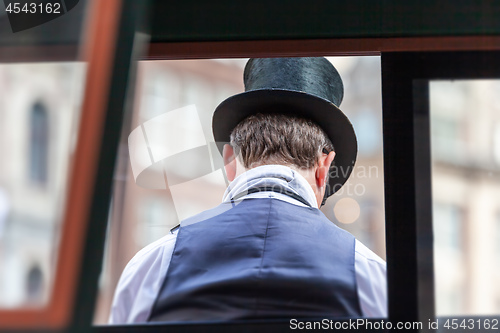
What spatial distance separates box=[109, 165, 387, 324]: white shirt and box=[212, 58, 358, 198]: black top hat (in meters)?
0.40

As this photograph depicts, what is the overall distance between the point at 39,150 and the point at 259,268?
2.62ft

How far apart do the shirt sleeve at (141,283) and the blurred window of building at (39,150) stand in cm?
61

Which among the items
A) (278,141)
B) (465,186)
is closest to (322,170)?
(278,141)

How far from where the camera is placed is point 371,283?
1798 mm

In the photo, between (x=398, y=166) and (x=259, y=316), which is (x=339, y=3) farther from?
(x=259, y=316)

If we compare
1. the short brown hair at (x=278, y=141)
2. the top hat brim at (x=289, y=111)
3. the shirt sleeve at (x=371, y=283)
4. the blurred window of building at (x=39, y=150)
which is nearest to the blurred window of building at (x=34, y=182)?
the blurred window of building at (x=39, y=150)

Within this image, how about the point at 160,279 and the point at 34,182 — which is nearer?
the point at 34,182

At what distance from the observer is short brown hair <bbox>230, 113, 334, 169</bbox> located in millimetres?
2258

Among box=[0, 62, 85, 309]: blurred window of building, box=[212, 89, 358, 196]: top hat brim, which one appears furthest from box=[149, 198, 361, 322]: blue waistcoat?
box=[0, 62, 85, 309]: blurred window of building

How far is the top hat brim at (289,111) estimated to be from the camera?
2.42 m

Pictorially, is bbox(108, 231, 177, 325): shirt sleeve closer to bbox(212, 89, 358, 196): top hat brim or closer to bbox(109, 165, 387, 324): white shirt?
bbox(109, 165, 387, 324): white shirt

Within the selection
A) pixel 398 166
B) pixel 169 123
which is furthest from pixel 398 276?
pixel 169 123

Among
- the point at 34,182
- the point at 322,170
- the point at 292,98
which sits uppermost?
the point at 292,98

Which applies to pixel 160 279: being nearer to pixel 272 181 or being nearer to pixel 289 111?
pixel 272 181
